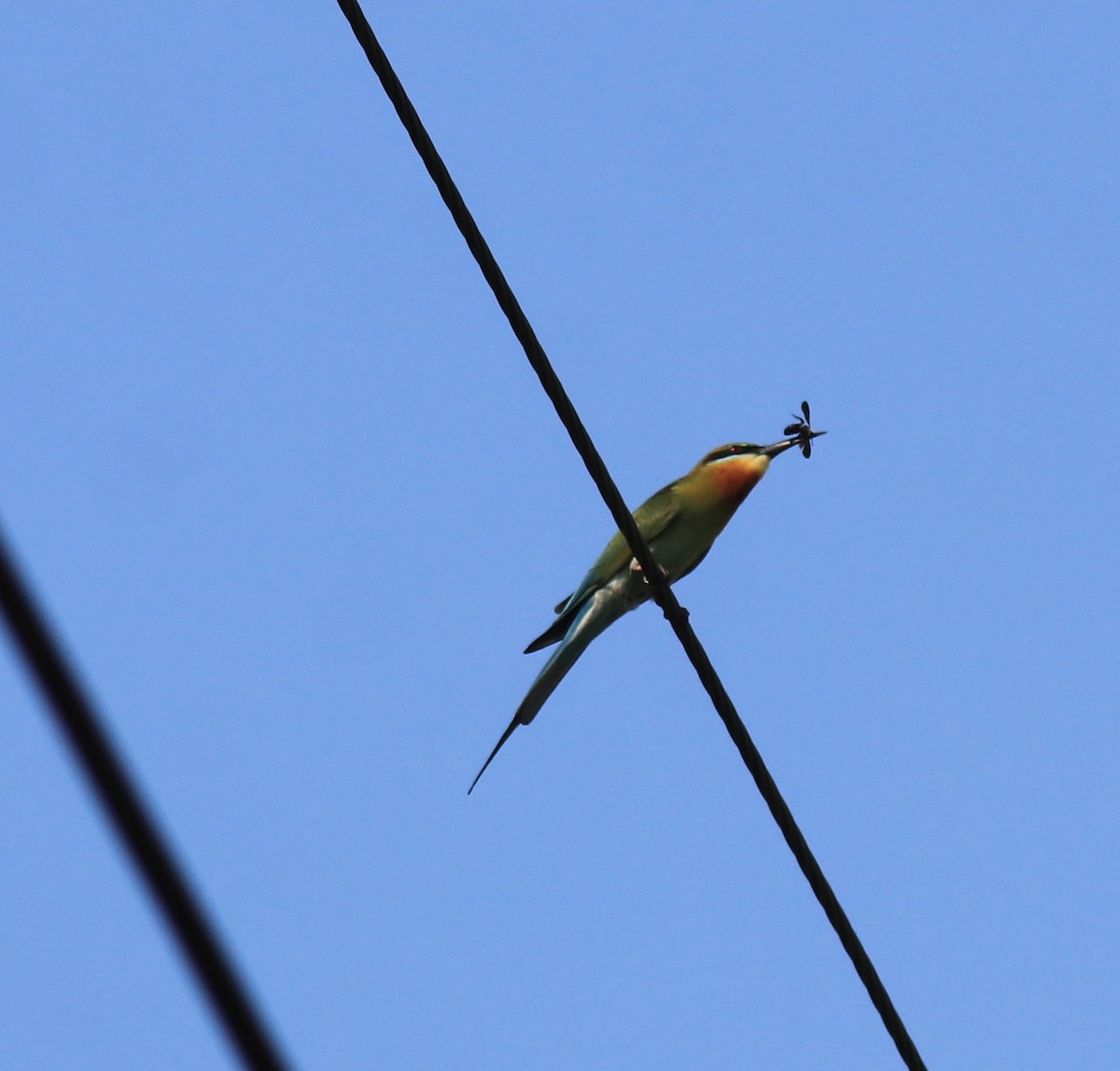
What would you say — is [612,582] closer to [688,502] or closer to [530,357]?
[688,502]

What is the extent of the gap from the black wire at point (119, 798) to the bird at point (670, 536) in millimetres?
3743

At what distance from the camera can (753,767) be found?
245cm

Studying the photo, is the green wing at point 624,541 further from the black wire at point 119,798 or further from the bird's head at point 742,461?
the black wire at point 119,798

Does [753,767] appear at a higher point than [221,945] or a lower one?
higher

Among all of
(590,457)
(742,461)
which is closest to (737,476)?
(742,461)

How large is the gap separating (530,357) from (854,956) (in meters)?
1.11

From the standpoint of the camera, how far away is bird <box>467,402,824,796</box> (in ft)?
14.6

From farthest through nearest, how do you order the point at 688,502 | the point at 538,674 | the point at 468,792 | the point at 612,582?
the point at 688,502, the point at 612,582, the point at 538,674, the point at 468,792

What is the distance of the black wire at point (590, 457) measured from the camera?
2.24 meters

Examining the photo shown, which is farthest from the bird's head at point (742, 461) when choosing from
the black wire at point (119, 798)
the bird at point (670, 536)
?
the black wire at point (119, 798)


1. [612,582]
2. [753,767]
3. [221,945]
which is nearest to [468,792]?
[612,582]

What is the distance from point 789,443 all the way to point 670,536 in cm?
53

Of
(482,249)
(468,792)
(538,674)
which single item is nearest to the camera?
(482,249)

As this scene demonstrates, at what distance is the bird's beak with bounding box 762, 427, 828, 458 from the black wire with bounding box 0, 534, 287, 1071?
445 cm
